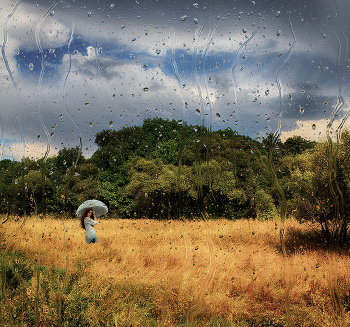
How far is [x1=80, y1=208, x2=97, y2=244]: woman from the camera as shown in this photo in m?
7.94

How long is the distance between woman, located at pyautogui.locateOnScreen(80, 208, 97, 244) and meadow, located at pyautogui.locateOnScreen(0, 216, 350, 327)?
23 centimetres

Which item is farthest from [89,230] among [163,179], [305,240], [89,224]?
[163,179]

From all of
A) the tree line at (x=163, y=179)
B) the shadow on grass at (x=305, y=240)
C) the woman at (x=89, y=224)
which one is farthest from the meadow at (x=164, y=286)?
the tree line at (x=163, y=179)

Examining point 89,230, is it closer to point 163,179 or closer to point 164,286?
point 164,286

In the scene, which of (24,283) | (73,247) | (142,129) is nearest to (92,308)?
(24,283)

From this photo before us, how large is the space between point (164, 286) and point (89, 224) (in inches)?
159

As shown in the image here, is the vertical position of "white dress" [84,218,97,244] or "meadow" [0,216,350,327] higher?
"white dress" [84,218,97,244]

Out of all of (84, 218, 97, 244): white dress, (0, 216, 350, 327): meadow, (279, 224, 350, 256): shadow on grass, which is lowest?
(279, 224, 350, 256): shadow on grass

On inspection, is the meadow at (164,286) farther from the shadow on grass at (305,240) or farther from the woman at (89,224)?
the shadow on grass at (305,240)

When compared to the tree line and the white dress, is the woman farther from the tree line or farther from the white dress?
the tree line

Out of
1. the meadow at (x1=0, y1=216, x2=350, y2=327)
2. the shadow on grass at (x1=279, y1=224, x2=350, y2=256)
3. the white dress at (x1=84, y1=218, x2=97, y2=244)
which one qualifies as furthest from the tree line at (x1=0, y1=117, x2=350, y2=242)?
the white dress at (x1=84, y1=218, x2=97, y2=244)

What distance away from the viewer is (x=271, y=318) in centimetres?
449

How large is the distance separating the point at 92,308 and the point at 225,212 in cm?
2140

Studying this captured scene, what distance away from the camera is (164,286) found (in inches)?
202
